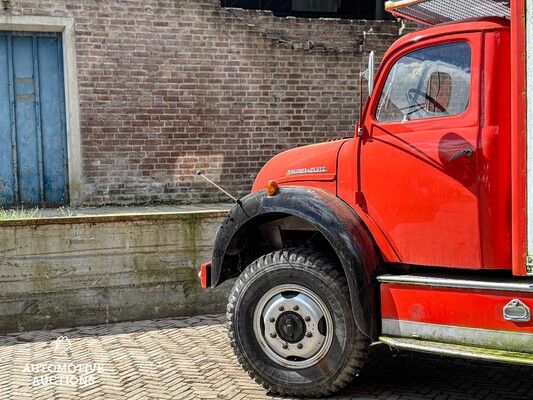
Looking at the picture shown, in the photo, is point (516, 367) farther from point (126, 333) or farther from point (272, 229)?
point (126, 333)

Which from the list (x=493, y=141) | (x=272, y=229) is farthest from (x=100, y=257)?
(x=493, y=141)

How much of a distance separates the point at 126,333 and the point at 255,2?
9170 millimetres

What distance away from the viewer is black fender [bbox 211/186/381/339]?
15.8 feet

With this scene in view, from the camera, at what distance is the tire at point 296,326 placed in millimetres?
4941

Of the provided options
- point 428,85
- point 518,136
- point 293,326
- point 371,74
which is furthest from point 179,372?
point 518,136

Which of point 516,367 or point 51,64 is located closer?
point 516,367

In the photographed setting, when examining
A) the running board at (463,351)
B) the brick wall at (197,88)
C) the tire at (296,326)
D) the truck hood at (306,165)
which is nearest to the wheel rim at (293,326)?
the tire at (296,326)

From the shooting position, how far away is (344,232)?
4887mm

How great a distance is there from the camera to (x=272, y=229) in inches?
229

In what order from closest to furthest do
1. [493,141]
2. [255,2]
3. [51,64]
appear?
[493,141] < [51,64] < [255,2]

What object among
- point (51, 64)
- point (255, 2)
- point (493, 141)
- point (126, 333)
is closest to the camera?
point (493, 141)

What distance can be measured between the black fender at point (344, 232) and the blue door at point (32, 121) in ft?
21.0

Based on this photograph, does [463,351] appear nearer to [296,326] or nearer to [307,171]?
[296,326]

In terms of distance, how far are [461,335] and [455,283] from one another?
34cm
